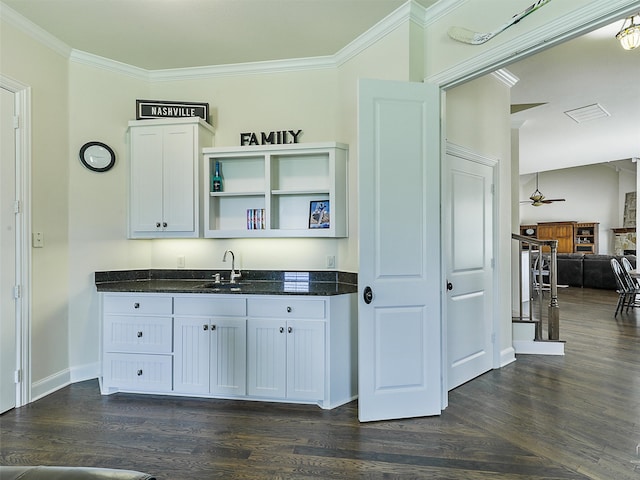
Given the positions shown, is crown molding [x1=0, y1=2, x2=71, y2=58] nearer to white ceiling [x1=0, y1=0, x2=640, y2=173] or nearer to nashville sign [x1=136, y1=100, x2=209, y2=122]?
white ceiling [x1=0, y1=0, x2=640, y2=173]

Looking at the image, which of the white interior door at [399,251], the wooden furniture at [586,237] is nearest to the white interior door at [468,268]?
the white interior door at [399,251]

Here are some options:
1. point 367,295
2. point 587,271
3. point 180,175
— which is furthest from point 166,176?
point 587,271

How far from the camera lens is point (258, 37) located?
314 centimetres

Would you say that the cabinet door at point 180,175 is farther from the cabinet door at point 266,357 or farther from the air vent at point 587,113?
the air vent at point 587,113

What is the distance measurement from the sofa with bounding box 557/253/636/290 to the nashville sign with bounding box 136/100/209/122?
1003cm

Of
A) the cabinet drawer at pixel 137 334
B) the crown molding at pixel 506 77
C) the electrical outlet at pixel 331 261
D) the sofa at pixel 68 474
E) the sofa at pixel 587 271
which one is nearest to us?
the sofa at pixel 68 474

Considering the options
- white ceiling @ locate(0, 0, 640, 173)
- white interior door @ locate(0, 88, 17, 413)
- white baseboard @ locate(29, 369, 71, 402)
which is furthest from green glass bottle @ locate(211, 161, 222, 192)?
white baseboard @ locate(29, 369, 71, 402)

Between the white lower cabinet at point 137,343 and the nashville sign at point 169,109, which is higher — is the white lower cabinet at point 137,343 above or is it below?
below

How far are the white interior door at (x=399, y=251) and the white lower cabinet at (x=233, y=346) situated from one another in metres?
0.33

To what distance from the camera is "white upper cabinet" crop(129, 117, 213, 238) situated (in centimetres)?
338

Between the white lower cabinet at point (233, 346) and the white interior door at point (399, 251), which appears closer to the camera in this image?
the white interior door at point (399, 251)

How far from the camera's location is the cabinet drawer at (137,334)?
2.99 meters

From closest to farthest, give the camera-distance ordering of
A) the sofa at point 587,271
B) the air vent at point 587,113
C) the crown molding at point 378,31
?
the crown molding at point 378,31
the air vent at point 587,113
the sofa at point 587,271

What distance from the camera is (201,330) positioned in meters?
2.94
